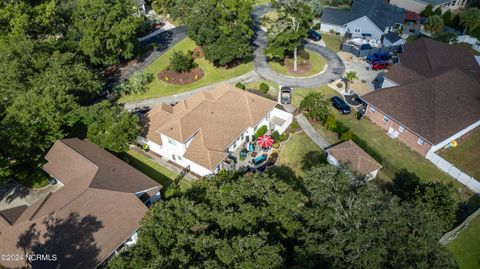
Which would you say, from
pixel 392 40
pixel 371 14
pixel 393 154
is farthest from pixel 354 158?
pixel 371 14

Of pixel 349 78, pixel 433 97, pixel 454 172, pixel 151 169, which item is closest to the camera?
pixel 454 172

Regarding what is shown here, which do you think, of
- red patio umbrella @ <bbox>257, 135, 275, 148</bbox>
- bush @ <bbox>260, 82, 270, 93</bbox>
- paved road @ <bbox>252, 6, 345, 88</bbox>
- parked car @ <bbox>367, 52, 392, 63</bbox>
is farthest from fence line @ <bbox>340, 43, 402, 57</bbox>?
red patio umbrella @ <bbox>257, 135, 275, 148</bbox>

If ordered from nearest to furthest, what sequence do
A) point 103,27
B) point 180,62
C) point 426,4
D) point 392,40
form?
point 103,27, point 180,62, point 392,40, point 426,4

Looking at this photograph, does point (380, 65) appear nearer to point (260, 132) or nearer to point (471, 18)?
point (471, 18)

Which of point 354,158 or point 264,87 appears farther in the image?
point 264,87

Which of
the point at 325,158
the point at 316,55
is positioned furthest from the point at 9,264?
the point at 316,55

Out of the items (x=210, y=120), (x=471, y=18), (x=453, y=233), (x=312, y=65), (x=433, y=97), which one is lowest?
(x=453, y=233)

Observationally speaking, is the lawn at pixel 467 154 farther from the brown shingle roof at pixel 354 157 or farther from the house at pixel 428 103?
the brown shingle roof at pixel 354 157
